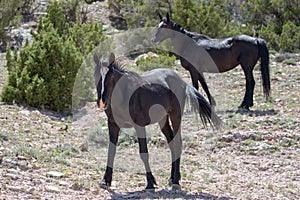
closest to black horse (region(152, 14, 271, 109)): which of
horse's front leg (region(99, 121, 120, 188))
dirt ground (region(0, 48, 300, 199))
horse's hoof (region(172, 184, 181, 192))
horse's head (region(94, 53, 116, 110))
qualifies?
dirt ground (region(0, 48, 300, 199))

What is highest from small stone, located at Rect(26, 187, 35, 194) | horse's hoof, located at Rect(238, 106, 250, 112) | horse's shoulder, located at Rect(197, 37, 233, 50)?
horse's shoulder, located at Rect(197, 37, 233, 50)

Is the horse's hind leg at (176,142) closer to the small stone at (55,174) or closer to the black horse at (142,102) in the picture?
the black horse at (142,102)

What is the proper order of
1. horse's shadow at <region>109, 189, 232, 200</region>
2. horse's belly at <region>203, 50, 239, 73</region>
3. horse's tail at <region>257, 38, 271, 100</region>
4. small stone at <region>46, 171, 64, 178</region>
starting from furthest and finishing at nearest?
horse's belly at <region>203, 50, 239, 73</region>
horse's tail at <region>257, 38, 271, 100</region>
small stone at <region>46, 171, 64, 178</region>
horse's shadow at <region>109, 189, 232, 200</region>

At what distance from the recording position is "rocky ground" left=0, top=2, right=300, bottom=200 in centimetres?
587

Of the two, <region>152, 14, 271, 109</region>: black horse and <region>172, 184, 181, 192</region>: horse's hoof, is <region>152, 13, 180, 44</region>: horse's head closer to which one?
<region>152, 14, 271, 109</region>: black horse

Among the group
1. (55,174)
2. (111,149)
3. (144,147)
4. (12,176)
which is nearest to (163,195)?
(144,147)

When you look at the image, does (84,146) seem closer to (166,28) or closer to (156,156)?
(156,156)

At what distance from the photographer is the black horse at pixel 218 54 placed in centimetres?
1059

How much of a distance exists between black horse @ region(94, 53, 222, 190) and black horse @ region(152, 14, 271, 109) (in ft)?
13.6

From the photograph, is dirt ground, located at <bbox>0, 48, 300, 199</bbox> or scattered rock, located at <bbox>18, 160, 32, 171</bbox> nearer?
dirt ground, located at <bbox>0, 48, 300, 199</bbox>

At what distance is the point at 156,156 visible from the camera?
784 centimetres

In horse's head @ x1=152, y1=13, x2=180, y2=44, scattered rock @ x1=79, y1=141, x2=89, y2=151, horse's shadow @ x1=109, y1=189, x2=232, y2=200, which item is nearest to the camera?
horse's shadow @ x1=109, y1=189, x2=232, y2=200

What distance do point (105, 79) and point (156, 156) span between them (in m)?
2.67

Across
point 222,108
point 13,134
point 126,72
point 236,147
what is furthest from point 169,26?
point 126,72
